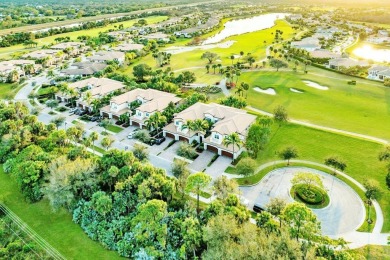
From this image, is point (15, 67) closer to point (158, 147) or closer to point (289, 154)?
point (158, 147)

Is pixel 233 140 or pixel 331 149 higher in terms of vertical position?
pixel 233 140

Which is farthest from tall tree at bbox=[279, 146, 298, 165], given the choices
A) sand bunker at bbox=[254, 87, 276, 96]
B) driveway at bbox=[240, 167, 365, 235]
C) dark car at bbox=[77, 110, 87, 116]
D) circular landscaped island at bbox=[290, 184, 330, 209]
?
dark car at bbox=[77, 110, 87, 116]

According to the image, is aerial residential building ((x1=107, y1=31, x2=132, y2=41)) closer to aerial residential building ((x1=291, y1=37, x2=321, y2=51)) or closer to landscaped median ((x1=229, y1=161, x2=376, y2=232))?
aerial residential building ((x1=291, y1=37, x2=321, y2=51))

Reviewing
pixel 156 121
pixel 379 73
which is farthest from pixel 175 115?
pixel 379 73

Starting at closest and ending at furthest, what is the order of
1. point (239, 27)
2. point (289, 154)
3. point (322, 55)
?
point (289, 154)
point (322, 55)
point (239, 27)

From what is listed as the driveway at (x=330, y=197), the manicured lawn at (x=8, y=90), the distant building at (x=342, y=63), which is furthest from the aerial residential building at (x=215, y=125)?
the distant building at (x=342, y=63)

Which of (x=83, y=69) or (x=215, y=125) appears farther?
(x=83, y=69)

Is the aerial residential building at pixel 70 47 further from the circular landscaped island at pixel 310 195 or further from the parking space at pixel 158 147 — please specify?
the circular landscaped island at pixel 310 195

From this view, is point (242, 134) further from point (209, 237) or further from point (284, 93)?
point (284, 93)
